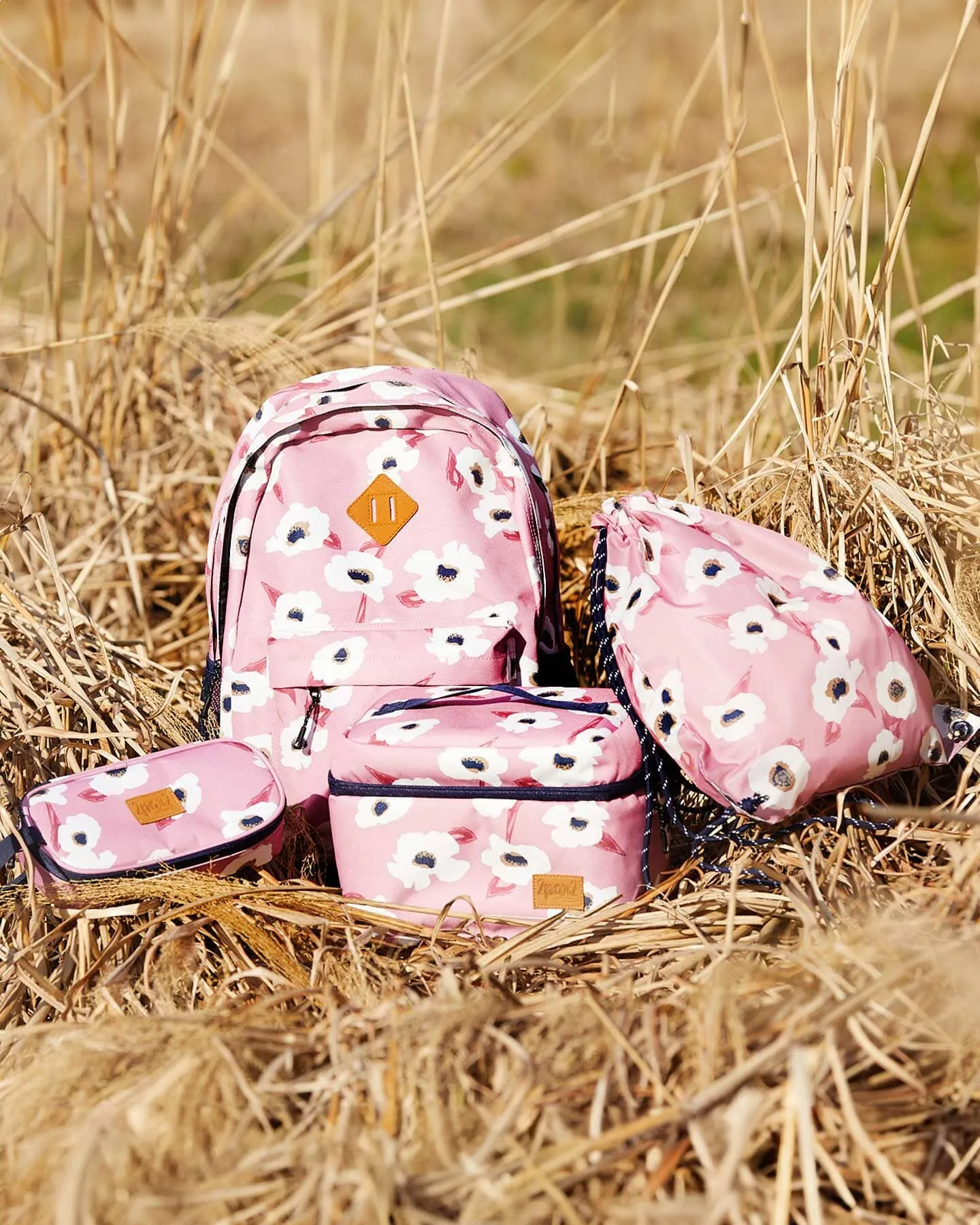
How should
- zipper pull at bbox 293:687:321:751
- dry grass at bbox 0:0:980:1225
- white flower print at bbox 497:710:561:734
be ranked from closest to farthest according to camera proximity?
dry grass at bbox 0:0:980:1225
white flower print at bbox 497:710:561:734
zipper pull at bbox 293:687:321:751

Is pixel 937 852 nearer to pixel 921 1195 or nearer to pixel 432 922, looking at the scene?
pixel 921 1195

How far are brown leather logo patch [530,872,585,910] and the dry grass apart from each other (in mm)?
39

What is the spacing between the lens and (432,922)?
54.1 inches

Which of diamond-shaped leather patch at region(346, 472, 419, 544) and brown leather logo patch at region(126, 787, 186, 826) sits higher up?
diamond-shaped leather patch at region(346, 472, 419, 544)

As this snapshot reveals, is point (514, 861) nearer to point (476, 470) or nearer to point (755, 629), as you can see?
point (755, 629)

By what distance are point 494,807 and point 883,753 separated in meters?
0.44

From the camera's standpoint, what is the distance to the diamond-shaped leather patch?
1.59 meters

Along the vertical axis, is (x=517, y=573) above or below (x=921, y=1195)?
above

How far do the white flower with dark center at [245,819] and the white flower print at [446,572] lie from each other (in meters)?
0.36

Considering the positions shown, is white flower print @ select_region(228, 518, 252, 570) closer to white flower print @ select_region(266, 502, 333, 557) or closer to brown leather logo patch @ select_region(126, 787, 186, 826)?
white flower print @ select_region(266, 502, 333, 557)

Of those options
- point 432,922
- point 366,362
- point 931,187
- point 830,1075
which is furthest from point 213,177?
point 830,1075

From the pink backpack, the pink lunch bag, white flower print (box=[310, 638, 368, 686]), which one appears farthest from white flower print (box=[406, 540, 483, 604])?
the pink lunch bag

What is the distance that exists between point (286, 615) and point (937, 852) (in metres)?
0.89

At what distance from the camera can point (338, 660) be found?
1546 mm
